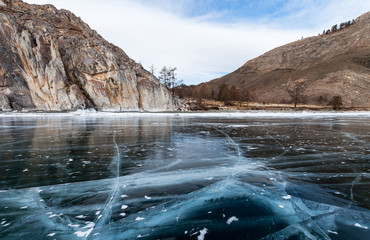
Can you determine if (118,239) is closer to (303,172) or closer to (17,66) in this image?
(303,172)

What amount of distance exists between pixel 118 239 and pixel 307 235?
2701 millimetres

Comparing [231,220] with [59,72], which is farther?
[59,72]

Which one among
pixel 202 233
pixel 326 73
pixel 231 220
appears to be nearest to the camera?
pixel 202 233

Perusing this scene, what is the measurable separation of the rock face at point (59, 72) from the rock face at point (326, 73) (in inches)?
2465

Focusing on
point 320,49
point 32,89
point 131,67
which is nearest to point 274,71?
point 320,49

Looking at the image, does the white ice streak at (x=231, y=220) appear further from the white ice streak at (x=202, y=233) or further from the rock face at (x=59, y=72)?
the rock face at (x=59, y=72)

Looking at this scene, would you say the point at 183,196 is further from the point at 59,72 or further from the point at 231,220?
the point at 59,72

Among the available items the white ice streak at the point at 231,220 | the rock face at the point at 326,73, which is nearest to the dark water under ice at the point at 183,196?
the white ice streak at the point at 231,220

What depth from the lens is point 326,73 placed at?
5000 inches

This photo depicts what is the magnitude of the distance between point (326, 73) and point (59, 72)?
140834mm

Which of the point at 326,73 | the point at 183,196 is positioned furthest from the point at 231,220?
the point at 326,73

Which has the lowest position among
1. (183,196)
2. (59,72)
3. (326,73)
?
(183,196)

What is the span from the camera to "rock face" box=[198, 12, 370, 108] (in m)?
104

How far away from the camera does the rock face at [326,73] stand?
104 metres
